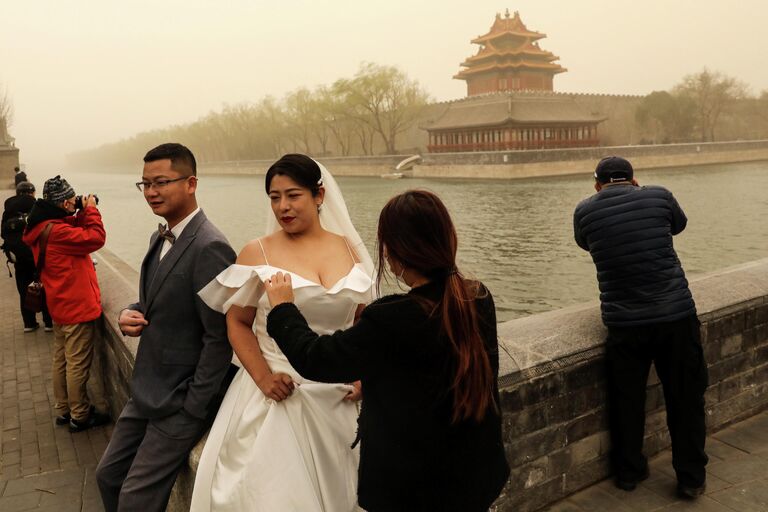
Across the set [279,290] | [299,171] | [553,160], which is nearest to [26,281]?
[299,171]

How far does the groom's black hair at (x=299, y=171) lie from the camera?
2.03 m

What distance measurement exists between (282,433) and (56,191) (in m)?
2.64

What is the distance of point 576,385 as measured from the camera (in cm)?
282

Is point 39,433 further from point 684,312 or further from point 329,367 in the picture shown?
point 684,312

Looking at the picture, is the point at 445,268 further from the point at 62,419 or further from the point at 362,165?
the point at 362,165

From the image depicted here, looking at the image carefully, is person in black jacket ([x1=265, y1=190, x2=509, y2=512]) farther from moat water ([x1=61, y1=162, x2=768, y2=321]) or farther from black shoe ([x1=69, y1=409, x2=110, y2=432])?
moat water ([x1=61, y1=162, x2=768, y2=321])

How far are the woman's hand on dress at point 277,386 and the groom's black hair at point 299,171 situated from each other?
59 centimetres

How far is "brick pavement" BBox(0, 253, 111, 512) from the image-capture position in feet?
10.3

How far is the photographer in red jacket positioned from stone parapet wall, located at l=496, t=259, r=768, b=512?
2.47 meters

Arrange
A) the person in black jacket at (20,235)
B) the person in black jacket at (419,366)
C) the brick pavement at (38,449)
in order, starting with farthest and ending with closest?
the person in black jacket at (20,235)
the brick pavement at (38,449)
the person in black jacket at (419,366)

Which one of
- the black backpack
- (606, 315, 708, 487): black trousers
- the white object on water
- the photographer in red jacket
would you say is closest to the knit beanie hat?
the photographer in red jacket

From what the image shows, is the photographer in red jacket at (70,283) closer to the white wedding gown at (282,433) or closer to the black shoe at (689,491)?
the white wedding gown at (282,433)

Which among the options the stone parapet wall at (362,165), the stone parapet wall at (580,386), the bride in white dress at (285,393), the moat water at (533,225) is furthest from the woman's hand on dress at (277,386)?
the stone parapet wall at (362,165)

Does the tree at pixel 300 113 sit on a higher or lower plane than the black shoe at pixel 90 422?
higher
